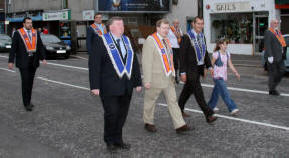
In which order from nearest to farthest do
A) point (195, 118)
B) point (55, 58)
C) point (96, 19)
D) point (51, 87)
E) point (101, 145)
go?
point (101, 145) < point (195, 118) < point (96, 19) < point (51, 87) < point (55, 58)

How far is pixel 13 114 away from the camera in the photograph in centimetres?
877

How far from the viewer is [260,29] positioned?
2519 cm

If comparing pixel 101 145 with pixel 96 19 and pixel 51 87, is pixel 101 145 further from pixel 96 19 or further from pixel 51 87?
pixel 51 87

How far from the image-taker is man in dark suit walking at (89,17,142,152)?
18.8 feet

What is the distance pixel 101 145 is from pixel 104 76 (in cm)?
112

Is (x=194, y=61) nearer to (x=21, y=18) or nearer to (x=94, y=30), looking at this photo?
(x=94, y=30)

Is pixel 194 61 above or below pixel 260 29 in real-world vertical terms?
below

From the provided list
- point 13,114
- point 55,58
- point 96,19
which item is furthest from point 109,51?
point 55,58

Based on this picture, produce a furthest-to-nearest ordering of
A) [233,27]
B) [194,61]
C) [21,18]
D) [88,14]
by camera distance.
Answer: [21,18]
[88,14]
[233,27]
[194,61]

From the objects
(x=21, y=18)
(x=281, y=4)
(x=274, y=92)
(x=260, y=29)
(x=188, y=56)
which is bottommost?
(x=274, y=92)

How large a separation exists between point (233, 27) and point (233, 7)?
128 cm

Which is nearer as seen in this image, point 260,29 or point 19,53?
point 19,53

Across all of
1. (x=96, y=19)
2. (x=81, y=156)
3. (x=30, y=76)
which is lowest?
(x=81, y=156)

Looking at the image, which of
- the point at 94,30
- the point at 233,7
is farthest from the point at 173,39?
the point at 233,7
